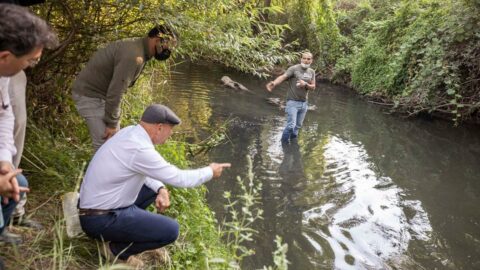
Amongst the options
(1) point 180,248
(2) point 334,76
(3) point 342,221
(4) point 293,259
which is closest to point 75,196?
(1) point 180,248

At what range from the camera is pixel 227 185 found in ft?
20.6

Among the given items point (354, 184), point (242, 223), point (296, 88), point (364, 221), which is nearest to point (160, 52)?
point (242, 223)

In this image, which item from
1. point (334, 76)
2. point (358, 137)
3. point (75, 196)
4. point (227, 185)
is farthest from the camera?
point (334, 76)

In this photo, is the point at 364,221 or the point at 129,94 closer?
the point at 364,221

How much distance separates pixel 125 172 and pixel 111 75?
4.93ft

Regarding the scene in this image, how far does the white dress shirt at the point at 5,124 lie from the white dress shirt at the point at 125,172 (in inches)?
21.9

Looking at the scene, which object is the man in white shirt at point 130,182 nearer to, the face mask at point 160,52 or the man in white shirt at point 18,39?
the man in white shirt at point 18,39

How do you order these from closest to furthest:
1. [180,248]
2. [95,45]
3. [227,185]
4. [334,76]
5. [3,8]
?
[3,8], [180,248], [95,45], [227,185], [334,76]

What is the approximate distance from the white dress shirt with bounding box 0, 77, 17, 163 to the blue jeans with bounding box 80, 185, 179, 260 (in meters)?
0.70

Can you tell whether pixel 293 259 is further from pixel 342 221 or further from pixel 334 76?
pixel 334 76

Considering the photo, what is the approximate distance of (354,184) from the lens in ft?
23.1

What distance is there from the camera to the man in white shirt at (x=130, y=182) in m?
2.90

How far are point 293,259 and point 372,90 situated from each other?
39.7ft

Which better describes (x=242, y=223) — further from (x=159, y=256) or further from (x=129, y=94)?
(x=129, y=94)
